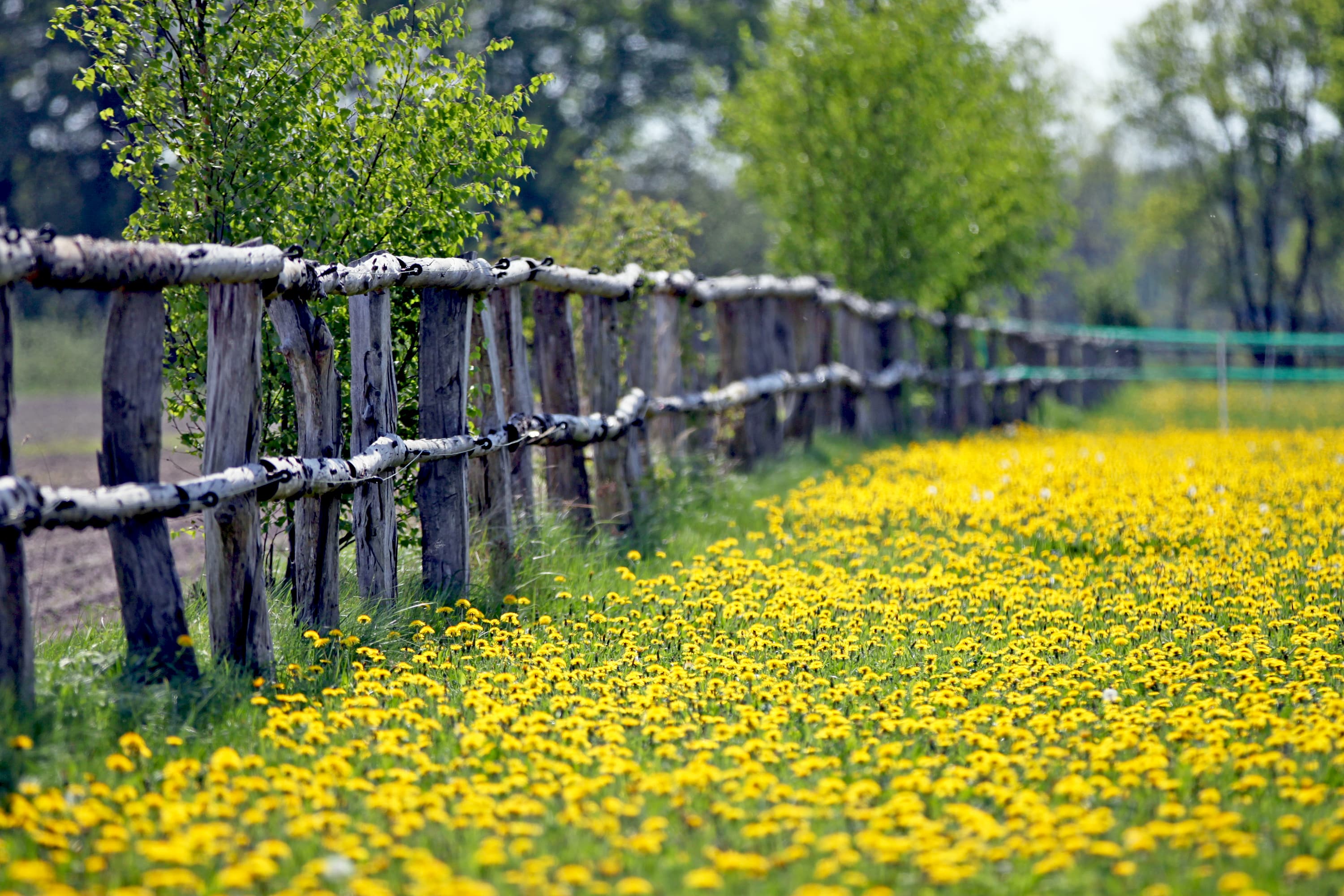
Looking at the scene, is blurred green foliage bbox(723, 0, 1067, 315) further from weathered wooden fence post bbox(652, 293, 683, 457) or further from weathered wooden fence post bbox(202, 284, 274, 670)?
weathered wooden fence post bbox(202, 284, 274, 670)

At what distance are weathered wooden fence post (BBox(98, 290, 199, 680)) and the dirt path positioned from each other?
351 millimetres

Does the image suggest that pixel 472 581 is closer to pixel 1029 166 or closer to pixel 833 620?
pixel 833 620

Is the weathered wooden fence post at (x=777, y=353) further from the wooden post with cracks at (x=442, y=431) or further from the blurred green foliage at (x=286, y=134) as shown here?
the wooden post with cracks at (x=442, y=431)

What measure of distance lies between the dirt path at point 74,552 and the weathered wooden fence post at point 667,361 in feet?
10.9

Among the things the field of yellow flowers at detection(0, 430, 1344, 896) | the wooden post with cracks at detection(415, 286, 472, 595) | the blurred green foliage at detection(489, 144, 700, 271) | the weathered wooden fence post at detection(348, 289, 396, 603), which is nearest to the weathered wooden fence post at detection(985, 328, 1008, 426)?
the blurred green foliage at detection(489, 144, 700, 271)

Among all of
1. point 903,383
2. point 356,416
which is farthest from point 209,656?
point 903,383

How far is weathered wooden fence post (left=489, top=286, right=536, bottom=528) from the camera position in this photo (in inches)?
275

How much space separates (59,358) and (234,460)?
2903cm

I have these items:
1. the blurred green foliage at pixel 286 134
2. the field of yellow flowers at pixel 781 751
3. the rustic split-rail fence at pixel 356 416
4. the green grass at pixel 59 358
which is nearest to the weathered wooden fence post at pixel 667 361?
the rustic split-rail fence at pixel 356 416

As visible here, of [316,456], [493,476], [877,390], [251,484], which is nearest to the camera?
[251,484]

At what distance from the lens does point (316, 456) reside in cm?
521

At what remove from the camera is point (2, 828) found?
343cm

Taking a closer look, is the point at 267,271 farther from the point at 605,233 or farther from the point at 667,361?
the point at 605,233

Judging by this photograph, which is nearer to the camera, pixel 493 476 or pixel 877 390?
pixel 493 476
